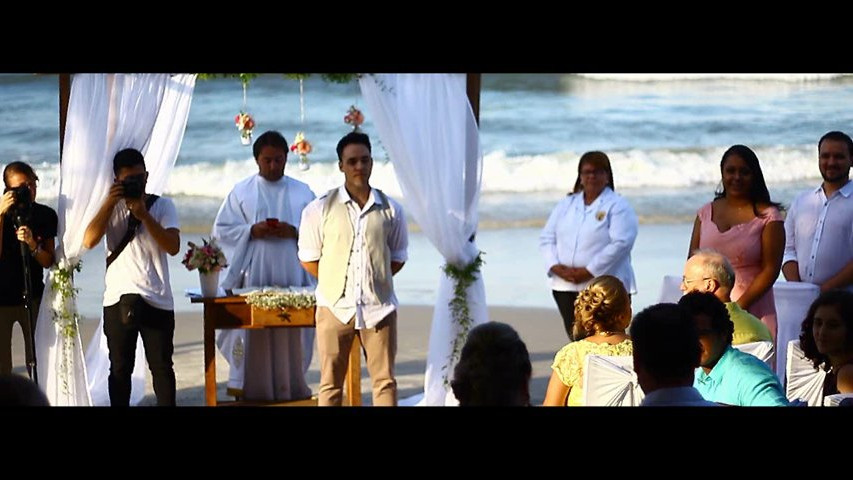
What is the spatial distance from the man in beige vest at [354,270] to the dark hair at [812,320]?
2361 mm

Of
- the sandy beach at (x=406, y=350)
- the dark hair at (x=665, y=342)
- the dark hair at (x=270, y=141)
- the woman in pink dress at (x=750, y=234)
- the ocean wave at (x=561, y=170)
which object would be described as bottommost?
the sandy beach at (x=406, y=350)

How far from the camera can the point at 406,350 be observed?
10.3 m

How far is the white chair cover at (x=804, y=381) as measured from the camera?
169 inches

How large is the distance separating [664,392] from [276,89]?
17620 millimetres

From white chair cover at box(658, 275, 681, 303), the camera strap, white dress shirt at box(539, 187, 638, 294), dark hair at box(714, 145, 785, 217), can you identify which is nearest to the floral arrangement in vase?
the camera strap

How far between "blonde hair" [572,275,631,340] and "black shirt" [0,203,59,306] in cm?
275

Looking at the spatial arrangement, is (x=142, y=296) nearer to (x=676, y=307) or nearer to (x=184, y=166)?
(x=676, y=307)

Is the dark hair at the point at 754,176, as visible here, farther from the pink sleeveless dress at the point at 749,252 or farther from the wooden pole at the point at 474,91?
the wooden pole at the point at 474,91

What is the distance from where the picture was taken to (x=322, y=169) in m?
19.4

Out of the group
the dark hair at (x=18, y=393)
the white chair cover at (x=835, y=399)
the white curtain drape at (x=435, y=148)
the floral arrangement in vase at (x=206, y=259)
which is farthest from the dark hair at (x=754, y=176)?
the dark hair at (x=18, y=393)

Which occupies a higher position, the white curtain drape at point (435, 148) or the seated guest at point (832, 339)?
the white curtain drape at point (435, 148)

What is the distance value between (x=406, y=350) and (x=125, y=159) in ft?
14.5

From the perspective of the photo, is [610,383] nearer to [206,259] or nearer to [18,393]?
[18,393]

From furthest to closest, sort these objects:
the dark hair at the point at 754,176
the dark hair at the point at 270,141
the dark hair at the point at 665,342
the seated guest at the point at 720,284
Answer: the dark hair at the point at 270,141 → the dark hair at the point at 754,176 → the seated guest at the point at 720,284 → the dark hair at the point at 665,342
